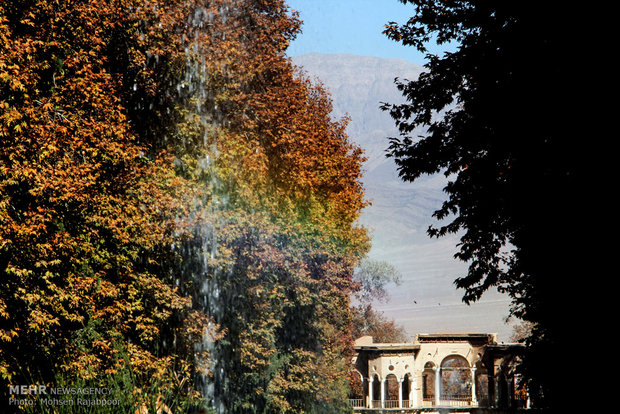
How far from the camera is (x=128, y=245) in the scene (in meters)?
17.0

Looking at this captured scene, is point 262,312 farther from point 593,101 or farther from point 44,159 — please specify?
point 593,101

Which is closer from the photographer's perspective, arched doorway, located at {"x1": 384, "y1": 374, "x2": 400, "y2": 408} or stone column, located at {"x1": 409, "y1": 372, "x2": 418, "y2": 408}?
stone column, located at {"x1": 409, "y1": 372, "x2": 418, "y2": 408}

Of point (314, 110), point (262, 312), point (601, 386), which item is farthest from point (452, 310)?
point (601, 386)

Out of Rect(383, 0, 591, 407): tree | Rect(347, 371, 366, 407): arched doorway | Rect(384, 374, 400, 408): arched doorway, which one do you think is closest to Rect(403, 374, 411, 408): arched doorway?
Rect(384, 374, 400, 408): arched doorway

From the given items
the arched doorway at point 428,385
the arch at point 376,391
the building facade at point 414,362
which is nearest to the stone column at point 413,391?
the building facade at point 414,362

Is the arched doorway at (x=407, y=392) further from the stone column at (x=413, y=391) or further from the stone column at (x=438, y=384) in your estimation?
the stone column at (x=438, y=384)

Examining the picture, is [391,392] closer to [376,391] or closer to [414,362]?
[376,391]

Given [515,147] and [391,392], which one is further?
[391,392]

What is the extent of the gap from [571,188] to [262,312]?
13362 mm

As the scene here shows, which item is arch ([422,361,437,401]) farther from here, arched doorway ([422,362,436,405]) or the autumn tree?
the autumn tree

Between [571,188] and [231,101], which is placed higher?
[231,101]

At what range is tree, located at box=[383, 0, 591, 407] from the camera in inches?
380

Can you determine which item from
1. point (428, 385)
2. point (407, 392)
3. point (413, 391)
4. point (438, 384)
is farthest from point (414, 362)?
point (428, 385)

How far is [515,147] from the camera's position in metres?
10.6
